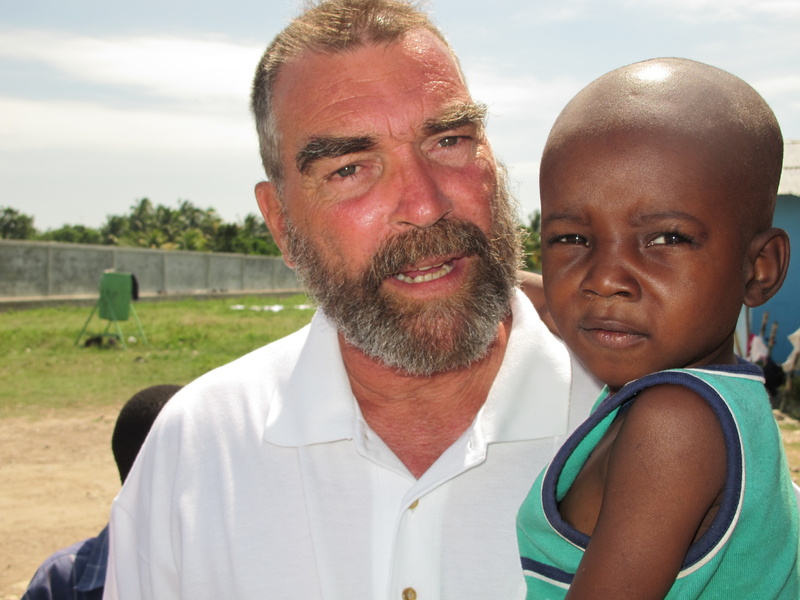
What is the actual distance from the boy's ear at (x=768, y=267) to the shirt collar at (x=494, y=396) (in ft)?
2.47

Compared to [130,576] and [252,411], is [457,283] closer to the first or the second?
[252,411]

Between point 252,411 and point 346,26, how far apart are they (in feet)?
3.79

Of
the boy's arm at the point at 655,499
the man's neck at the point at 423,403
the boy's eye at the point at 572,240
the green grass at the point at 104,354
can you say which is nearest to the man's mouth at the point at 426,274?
the man's neck at the point at 423,403

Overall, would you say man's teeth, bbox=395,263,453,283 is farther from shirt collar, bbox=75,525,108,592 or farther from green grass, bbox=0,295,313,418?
green grass, bbox=0,295,313,418

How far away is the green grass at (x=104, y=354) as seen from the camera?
11.4 m

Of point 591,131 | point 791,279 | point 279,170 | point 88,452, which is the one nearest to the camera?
point 591,131

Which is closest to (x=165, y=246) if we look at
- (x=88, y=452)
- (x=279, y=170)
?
(x=88, y=452)

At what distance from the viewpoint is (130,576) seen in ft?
7.12

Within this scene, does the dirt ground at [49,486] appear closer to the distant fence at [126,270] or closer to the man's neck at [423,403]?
the man's neck at [423,403]

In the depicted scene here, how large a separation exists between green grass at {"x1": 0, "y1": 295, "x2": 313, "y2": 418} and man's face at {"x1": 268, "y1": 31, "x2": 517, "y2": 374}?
9.23 m

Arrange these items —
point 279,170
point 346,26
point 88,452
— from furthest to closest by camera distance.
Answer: point 88,452
point 279,170
point 346,26

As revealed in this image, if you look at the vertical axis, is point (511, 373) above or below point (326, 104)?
below

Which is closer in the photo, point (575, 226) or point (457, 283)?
point (575, 226)

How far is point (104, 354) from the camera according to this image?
15.2 m
